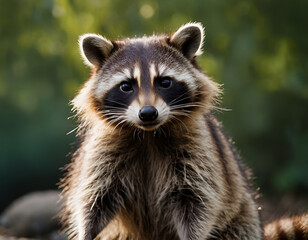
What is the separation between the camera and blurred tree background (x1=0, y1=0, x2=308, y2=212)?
1073 centimetres

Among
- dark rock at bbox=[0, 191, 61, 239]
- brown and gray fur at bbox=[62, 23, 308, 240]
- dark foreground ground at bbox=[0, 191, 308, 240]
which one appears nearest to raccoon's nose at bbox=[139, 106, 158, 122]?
brown and gray fur at bbox=[62, 23, 308, 240]

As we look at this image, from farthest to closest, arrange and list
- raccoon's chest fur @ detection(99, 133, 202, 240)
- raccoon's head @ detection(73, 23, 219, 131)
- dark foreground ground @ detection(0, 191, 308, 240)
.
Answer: dark foreground ground @ detection(0, 191, 308, 240)
raccoon's chest fur @ detection(99, 133, 202, 240)
raccoon's head @ detection(73, 23, 219, 131)

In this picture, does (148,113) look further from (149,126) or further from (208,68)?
(208,68)

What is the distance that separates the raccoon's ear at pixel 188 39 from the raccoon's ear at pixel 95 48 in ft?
1.80

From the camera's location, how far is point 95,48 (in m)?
5.22

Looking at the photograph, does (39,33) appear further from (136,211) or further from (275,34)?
A: (136,211)

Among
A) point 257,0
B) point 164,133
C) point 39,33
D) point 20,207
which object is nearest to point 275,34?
point 257,0

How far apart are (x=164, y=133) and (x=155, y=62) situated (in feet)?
1.90

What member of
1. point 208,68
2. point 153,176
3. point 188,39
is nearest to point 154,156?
point 153,176

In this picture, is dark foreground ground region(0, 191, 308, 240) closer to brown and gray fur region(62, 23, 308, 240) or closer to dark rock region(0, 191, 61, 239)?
dark rock region(0, 191, 61, 239)

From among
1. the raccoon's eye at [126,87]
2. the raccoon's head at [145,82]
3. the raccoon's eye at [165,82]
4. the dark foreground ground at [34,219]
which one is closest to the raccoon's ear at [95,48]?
the raccoon's head at [145,82]

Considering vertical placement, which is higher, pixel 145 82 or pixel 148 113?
pixel 145 82

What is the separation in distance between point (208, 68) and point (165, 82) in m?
6.39

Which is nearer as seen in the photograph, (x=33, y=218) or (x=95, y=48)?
(x=95, y=48)
